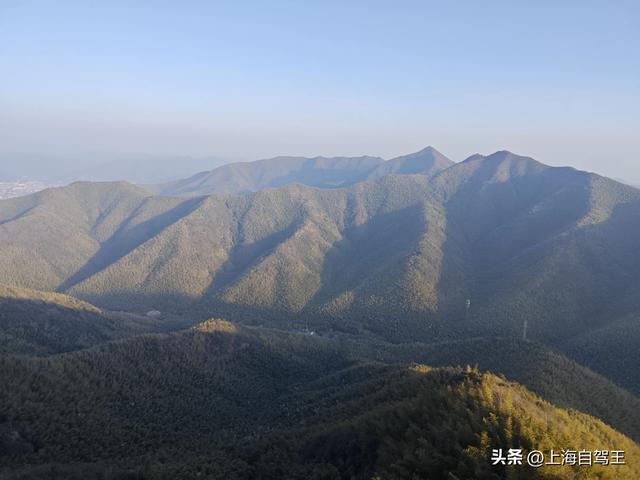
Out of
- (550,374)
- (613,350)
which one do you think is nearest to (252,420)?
(550,374)

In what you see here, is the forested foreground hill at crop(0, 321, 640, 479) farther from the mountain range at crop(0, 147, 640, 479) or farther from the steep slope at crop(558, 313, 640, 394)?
the steep slope at crop(558, 313, 640, 394)

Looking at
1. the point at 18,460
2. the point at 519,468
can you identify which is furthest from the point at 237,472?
the point at 519,468

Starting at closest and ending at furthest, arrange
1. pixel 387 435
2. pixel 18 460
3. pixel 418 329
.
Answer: pixel 387 435, pixel 18 460, pixel 418 329

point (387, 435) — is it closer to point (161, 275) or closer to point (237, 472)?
point (237, 472)

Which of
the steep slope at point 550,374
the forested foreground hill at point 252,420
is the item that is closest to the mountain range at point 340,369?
the forested foreground hill at point 252,420

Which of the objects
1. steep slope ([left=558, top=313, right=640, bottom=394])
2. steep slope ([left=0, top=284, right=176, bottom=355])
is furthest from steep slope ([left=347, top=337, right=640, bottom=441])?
steep slope ([left=0, top=284, right=176, bottom=355])

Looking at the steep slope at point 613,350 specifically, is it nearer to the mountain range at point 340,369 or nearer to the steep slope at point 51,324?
the mountain range at point 340,369
